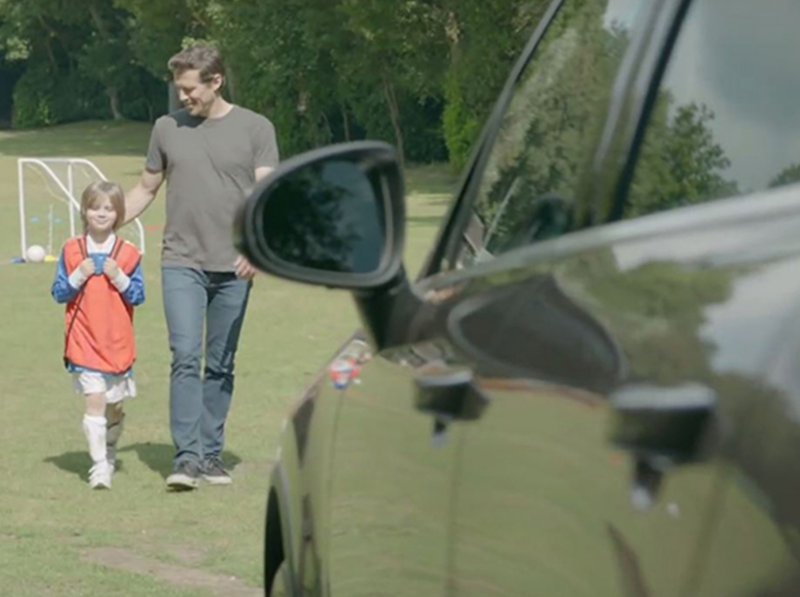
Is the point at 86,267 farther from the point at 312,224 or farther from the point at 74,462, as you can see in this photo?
the point at 312,224

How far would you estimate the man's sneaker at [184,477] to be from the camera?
10.2 metres

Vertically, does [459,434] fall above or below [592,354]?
below

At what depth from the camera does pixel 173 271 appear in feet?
33.3

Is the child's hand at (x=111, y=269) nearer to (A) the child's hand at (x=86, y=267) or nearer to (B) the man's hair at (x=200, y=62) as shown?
(A) the child's hand at (x=86, y=267)

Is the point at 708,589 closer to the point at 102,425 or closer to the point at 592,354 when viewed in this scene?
the point at 592,354

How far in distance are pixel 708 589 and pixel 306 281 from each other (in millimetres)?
1450

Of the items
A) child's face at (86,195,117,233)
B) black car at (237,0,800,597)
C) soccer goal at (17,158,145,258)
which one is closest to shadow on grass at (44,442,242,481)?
child's face at (86,195,117,233)

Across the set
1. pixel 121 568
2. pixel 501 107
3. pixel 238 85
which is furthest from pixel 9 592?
pixel 238 85

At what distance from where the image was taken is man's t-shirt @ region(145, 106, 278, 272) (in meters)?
10.1

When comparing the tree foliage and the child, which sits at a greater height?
the child

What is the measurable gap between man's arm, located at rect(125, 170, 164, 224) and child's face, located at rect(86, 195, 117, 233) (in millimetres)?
73

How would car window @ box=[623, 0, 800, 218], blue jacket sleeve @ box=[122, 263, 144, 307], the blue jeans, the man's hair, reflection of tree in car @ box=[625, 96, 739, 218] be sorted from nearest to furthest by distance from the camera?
car window @ box=[623, 0, 800, 218] < reflection of tree in car @ box=[625, 96, 739, 218] < the man's hair < the blue jeans < blue jacket sleeve @ box=[122, 263, 144, 307]

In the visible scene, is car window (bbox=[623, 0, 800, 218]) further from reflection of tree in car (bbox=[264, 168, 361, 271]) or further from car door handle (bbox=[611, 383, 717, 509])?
reflection of tree in car (bbox=[264, 168, 361, 271])

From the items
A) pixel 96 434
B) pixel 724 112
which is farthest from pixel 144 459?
pixel 724 112
